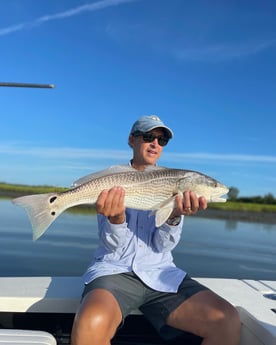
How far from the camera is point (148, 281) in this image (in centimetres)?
362

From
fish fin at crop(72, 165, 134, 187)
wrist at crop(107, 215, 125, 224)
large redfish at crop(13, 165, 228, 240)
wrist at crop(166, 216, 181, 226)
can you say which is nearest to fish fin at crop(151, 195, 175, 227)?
large redfish at crop(13, 165, 228, 240)

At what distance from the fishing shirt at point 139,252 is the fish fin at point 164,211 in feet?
0.62

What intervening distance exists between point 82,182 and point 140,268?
2.83 feet

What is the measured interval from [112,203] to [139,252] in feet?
1.79

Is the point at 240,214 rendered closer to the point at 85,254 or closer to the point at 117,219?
the point at 85,254

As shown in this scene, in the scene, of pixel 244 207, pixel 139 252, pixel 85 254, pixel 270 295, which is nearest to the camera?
pixel 139 252

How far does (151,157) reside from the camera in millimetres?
4051

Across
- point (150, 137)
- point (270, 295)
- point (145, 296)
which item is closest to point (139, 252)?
point (145, 296)

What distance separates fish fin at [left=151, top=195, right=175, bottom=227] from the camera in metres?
3.46

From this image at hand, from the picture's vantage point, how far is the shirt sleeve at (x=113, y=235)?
3.55 meters

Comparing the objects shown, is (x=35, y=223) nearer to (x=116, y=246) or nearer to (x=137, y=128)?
(x=116, y=246)

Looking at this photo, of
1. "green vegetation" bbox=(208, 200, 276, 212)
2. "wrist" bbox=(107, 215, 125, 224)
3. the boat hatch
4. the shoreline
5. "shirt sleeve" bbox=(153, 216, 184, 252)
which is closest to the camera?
"wrist" bbox=(107, 215, 125, 224)

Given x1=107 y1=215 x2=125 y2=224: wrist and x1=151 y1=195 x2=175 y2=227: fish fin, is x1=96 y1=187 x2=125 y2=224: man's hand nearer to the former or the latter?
x1=107 y1=215 x2=125 y2=224: wrist

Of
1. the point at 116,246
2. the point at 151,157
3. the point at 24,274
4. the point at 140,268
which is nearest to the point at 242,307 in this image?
the point at 140,268
